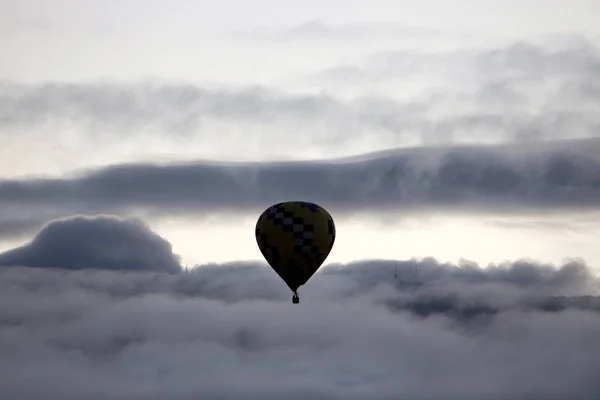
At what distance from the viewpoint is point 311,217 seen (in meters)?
180

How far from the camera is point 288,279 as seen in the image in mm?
179000

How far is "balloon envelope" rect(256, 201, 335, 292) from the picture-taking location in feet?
586

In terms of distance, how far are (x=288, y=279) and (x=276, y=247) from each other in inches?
168

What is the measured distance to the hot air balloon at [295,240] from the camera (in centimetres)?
17850

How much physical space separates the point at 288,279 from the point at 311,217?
8.27 metres

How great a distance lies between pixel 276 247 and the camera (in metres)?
179

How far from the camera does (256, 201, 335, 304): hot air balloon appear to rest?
586 feet

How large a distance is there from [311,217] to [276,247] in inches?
227

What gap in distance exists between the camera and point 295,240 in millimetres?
178500

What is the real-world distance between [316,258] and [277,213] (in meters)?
7.53

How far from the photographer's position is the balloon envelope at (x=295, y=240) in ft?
586

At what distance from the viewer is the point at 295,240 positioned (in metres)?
178

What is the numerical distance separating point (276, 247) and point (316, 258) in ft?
17.0
